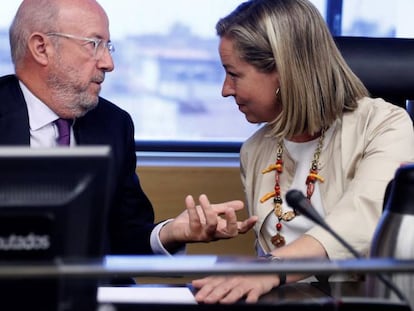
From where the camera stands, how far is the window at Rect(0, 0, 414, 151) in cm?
295

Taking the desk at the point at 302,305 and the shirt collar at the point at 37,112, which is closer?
the desk at the point at 302,305

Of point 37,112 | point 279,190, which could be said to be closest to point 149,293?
point 279,190

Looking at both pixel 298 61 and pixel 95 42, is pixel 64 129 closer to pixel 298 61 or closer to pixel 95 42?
pixel 95 42

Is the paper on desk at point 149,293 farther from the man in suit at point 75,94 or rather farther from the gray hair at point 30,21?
the gray hair at point 30,21

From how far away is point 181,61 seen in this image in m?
3.01

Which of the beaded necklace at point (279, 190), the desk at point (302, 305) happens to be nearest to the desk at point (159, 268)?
the desk at point (302, 305)

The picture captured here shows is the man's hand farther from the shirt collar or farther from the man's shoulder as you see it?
the man's shoulder

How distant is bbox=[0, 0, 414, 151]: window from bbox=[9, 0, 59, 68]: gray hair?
0.86m

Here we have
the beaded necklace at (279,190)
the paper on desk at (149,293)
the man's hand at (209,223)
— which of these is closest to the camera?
the paper on desk at (149,293)

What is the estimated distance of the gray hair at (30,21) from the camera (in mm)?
2041

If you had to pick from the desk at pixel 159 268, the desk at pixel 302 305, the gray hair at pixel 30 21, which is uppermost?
the gray hair at pixel 30 21

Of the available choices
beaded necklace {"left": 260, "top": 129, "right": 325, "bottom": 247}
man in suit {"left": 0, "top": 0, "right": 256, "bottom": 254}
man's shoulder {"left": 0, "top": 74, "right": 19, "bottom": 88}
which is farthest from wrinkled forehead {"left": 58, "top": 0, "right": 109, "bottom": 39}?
beaded necklace {"left": 260, "top": 129, "right": 325, "bottom": 247}

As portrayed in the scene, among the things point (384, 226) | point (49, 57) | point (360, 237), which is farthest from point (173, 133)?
point (384, 226)

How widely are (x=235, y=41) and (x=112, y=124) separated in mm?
424
